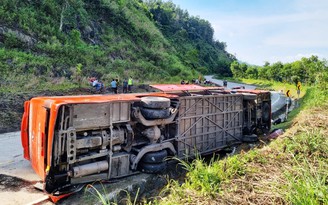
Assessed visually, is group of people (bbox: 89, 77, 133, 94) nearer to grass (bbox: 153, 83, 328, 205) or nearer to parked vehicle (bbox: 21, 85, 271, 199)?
parked vehicle (bbox: 21, 85, 271, 199)

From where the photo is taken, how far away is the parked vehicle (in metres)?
5.64

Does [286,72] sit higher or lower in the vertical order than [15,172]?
higher

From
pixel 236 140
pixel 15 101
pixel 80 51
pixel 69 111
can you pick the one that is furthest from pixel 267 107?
pixel 80 51

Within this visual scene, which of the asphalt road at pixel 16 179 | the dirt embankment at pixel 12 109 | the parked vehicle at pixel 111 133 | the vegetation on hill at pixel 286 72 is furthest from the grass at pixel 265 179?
the vegetation on hill at pixel 286 72

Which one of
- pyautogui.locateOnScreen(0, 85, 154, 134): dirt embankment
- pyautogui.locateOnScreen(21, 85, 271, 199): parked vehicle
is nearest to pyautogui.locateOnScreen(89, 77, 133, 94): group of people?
pyautogui.locateOnScreen(0, 85, 154, 134): dirt embankment

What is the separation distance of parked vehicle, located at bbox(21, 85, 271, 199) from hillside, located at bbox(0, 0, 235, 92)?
33.4 feet

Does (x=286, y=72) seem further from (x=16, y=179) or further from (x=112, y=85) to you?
(x=16, y=179)

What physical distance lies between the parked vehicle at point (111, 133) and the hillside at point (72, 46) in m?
10.2

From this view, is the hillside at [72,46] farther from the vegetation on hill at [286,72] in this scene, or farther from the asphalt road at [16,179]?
the vegetation on hill at [286,72]

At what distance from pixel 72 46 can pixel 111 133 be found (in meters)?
20.4

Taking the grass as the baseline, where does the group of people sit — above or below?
above

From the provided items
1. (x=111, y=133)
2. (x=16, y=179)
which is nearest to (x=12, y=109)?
(x=16, y=179)

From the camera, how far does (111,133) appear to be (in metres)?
6.35

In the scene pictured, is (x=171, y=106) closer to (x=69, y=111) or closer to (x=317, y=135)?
(x=69, y=111)
